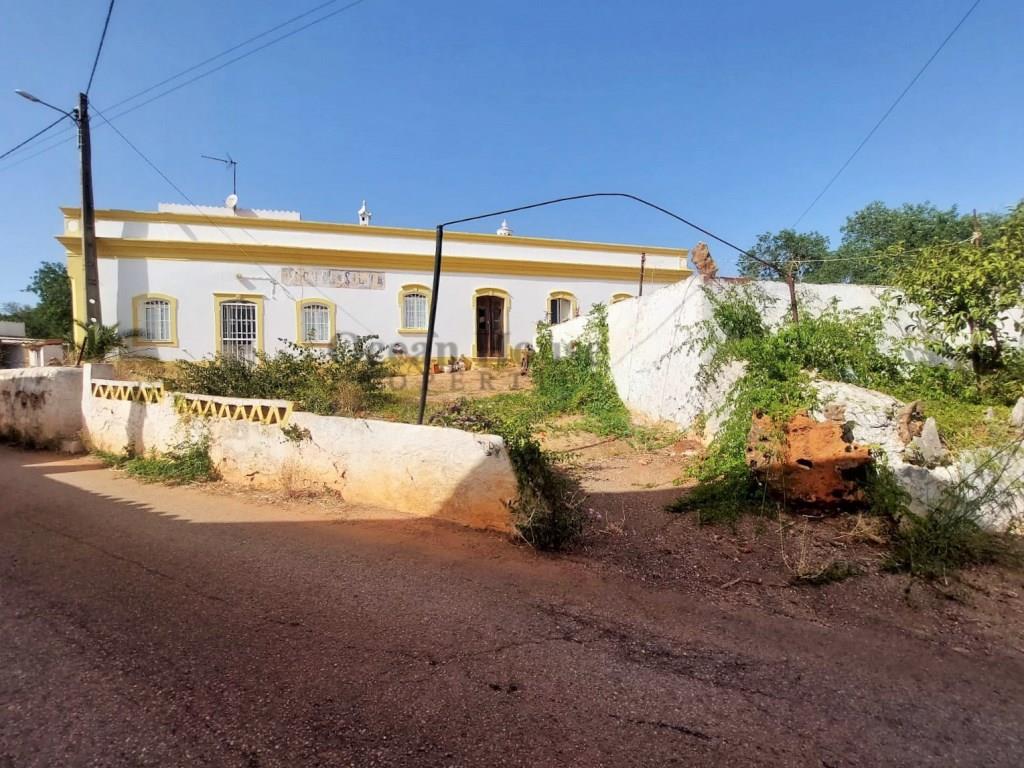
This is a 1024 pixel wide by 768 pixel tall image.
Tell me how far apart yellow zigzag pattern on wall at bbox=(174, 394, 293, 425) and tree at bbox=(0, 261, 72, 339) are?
27106mm

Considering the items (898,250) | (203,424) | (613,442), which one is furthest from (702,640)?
(898,250)

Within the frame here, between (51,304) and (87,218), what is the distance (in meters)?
21.6

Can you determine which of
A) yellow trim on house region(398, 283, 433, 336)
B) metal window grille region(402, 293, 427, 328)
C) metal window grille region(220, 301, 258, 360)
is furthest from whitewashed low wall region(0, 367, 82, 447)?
metal window grille region(402, 293, 427, 328)

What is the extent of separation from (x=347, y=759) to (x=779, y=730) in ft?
5.66

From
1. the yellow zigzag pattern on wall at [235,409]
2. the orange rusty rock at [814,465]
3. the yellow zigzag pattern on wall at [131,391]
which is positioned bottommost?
the orange rusty rock at [814,465]

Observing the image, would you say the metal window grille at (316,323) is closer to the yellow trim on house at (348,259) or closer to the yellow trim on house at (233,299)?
the yellow trim on house at (233,299)

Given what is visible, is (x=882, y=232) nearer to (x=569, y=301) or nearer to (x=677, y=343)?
(x=569, y=301)

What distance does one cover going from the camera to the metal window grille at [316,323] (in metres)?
15.4

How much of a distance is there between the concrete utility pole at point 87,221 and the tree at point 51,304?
694 inches

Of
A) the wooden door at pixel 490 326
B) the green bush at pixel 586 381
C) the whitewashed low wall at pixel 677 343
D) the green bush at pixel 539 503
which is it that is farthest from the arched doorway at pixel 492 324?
the green bush at pixel 539 503

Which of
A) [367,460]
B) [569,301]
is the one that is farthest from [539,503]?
[569,301]

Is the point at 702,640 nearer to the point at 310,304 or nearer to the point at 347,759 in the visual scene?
A: the point at 347,759

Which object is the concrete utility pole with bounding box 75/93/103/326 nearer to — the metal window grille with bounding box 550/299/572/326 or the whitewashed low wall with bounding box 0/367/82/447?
the whitewashed low wall with bounding box 0/367/82/447

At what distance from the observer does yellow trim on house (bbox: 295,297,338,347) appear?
15250mm
